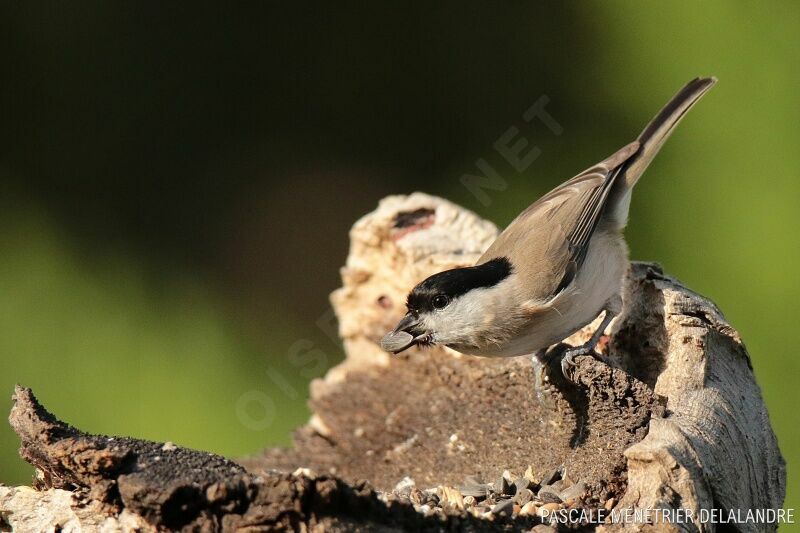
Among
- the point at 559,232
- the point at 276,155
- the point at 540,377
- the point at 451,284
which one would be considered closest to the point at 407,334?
the point at 451,284

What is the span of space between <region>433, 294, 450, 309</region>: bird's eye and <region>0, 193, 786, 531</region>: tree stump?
288mm

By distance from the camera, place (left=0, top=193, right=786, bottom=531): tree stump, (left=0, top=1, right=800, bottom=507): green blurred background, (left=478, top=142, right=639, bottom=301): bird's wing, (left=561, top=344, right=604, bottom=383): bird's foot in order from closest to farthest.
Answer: (left=0, top=193, right=786, bottom=531): tree stump < (left=561, top=344, right=604, bottom=383): bird's foot < (left=478, top=142, right=639, bottom=301): bird's wing < (left=0, top=1, right=800, bottom=507): green blurred background

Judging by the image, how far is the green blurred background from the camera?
3.32m

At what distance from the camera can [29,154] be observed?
149 inches

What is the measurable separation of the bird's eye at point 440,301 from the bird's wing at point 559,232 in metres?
0.24

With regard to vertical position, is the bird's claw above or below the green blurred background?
below

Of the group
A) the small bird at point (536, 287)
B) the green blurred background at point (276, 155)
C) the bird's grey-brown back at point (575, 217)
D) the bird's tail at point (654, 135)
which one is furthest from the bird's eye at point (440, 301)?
the green blurred background at point (276, 155)

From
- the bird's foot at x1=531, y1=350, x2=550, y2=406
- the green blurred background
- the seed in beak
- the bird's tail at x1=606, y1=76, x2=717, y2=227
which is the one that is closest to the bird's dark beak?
the seed in beak

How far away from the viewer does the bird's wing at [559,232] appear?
227cm

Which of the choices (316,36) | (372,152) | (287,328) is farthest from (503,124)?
(287,328)

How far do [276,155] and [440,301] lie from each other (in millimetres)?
2241

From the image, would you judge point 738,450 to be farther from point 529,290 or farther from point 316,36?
point 316,36

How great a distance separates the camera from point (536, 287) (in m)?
2.21

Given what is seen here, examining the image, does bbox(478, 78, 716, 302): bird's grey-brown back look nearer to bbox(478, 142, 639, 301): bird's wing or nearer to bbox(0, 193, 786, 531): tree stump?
bbox(478, 142, 639, 301): bird's wing
